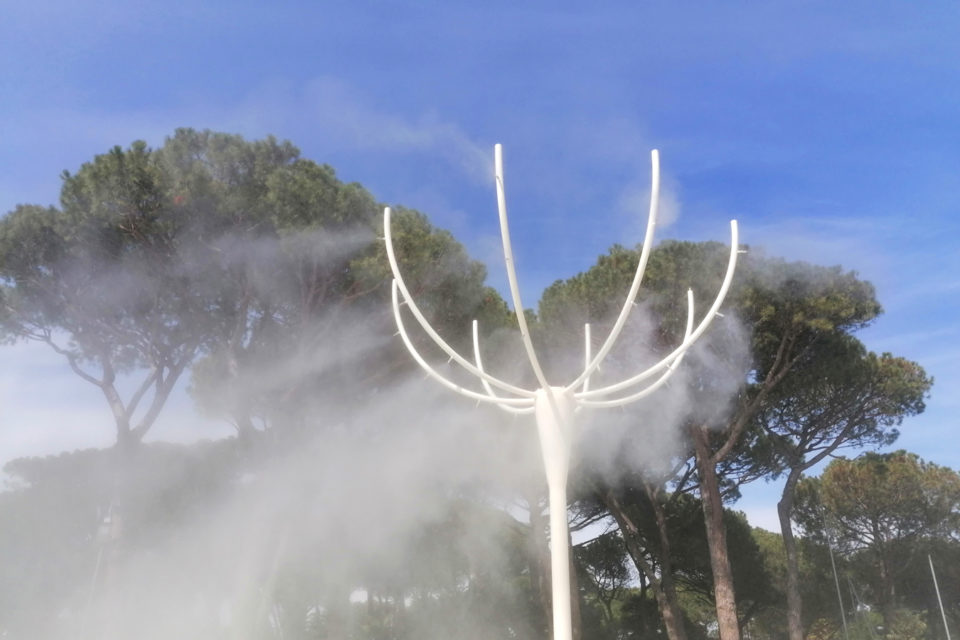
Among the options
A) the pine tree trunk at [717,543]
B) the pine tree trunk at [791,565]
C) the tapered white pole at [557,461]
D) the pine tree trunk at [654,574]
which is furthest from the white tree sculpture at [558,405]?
the pine tree trunk at [654,574]

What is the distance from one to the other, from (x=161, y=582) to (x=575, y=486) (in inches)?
400

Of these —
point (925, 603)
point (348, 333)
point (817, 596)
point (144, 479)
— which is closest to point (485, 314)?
point (348, 333)

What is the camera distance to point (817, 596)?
953 inches

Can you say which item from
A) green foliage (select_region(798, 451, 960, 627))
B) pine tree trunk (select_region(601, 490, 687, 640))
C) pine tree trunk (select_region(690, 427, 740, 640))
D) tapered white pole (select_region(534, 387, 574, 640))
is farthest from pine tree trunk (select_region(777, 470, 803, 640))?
tapered white pole (select_region(534, 387, 574, 640))

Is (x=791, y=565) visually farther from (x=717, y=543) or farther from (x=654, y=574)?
(x=654, y=574)

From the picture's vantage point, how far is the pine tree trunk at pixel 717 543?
15719 mm

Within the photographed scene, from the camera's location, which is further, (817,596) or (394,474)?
(817,596)

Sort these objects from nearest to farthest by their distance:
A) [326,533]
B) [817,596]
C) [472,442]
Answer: [326,533] < [472,442] < [817,596]

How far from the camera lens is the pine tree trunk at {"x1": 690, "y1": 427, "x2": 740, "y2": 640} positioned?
51.6 ft

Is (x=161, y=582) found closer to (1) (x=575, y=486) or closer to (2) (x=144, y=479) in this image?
(2) (x=144, y=479)

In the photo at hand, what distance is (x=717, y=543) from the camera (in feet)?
54.1

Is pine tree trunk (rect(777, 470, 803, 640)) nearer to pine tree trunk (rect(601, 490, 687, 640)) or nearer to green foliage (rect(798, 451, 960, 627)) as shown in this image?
pine tree trunk (rect(601, 490, 687, 640))

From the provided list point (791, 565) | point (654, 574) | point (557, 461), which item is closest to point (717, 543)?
point (791, 565)

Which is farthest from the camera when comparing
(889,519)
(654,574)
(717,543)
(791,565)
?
(889,519)
